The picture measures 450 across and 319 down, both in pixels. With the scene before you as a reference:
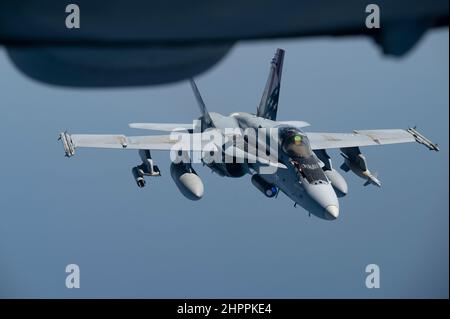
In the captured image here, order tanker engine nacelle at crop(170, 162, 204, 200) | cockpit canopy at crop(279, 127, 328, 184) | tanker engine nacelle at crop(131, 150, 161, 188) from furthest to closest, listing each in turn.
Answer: tanker engine nacelle at crop(131, 150, 161, 188), tanker engine nacelle at crop(170, 162, 204, 200), cockpit canopy at crop(279, 127, 328, 184)

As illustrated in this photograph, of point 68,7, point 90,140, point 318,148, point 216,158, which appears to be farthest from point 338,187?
point 68,7

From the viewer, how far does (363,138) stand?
1090 cm

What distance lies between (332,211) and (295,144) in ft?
3.56

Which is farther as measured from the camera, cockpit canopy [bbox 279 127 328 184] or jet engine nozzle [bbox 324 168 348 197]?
jet engine nozzle [bbox 324 168 348 197]

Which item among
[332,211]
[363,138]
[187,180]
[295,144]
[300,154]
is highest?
[363,138]

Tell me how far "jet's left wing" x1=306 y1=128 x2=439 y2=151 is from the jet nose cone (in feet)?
6.19

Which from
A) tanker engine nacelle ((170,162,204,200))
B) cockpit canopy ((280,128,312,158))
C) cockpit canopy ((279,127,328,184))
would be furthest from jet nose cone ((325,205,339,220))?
tanker engine nacelle ((170,162,204,200))

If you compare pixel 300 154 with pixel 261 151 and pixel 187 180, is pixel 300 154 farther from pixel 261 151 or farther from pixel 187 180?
pixel 187 180

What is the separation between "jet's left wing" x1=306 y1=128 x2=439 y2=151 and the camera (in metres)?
10.6

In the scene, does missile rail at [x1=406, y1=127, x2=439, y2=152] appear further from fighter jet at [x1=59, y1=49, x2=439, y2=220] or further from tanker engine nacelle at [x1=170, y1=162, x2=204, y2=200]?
tanker engine nacelle at [x1=170, y1=162, x2=204, y2=200]

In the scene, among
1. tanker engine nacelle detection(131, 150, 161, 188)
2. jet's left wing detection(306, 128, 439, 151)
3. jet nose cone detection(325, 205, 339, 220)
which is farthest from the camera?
jet's left wing detection(306, 128, 439, 151)

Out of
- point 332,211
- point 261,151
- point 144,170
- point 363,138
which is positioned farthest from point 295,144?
point 144,170
